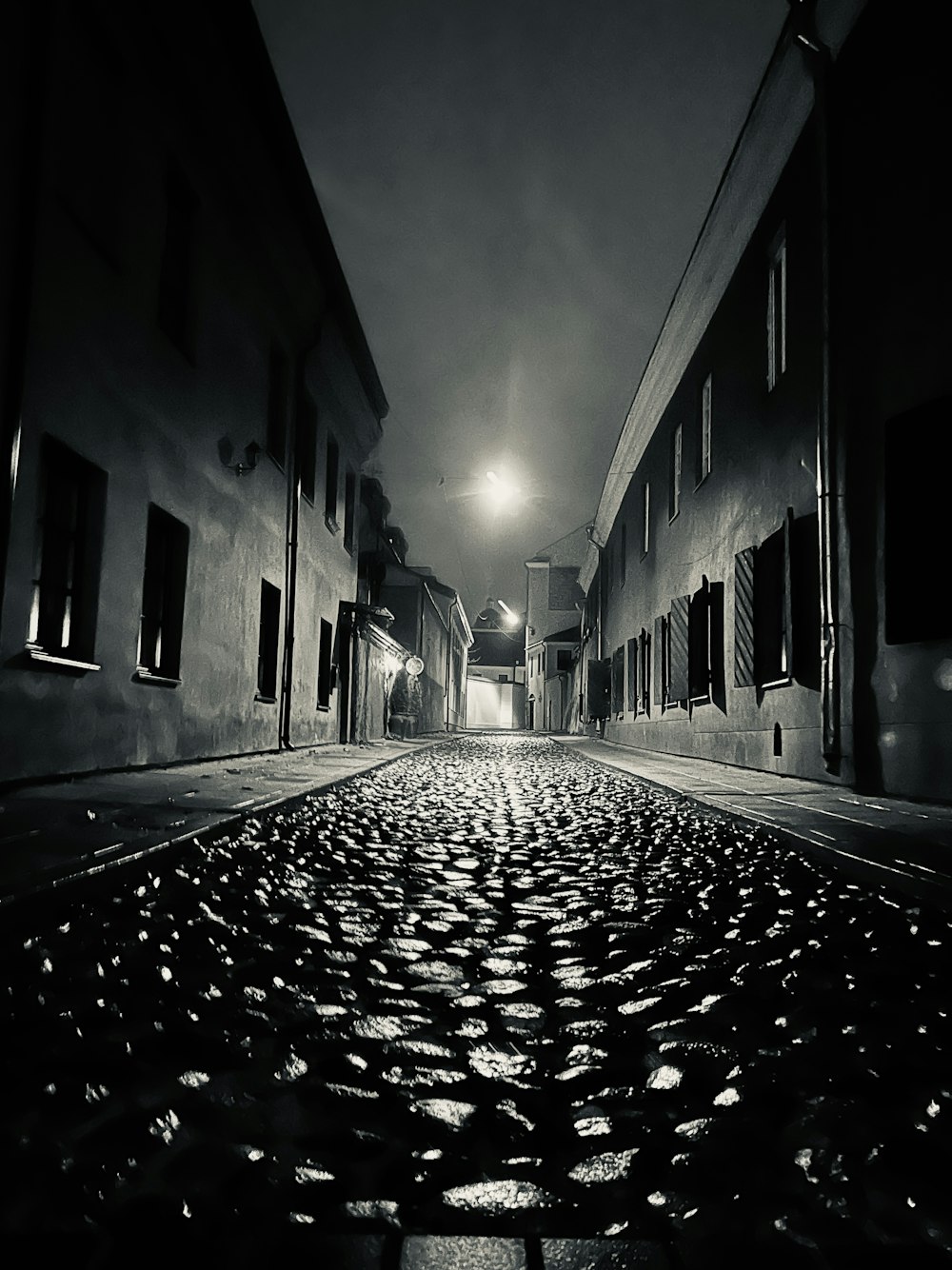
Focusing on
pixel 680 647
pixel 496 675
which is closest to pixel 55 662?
pixel 680 647

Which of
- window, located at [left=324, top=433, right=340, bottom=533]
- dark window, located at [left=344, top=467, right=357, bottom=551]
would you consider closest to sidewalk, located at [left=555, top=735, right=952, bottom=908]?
window, located at [left=324, top=433, right=340, bottom=533]

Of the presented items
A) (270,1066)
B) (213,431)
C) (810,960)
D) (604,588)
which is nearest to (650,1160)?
(270,1066)

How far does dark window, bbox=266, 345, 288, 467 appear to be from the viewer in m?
12.9

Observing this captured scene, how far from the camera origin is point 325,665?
1734 centimetres

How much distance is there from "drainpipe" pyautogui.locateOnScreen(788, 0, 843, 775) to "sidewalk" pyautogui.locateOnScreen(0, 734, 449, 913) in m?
4.25

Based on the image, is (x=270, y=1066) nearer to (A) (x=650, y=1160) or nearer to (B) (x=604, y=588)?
(A) (x=650, y=1160)

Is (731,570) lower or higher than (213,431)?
lower

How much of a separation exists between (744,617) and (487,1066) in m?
9.81

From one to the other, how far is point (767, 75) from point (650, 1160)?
1071 cm

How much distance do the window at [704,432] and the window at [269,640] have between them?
6.55 m

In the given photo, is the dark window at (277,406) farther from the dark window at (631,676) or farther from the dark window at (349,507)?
the dark window at (631,676)

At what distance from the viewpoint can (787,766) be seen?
9.52 meters

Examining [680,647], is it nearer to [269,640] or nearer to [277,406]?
[269,640]

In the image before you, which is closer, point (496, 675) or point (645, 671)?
point (645, 671)
